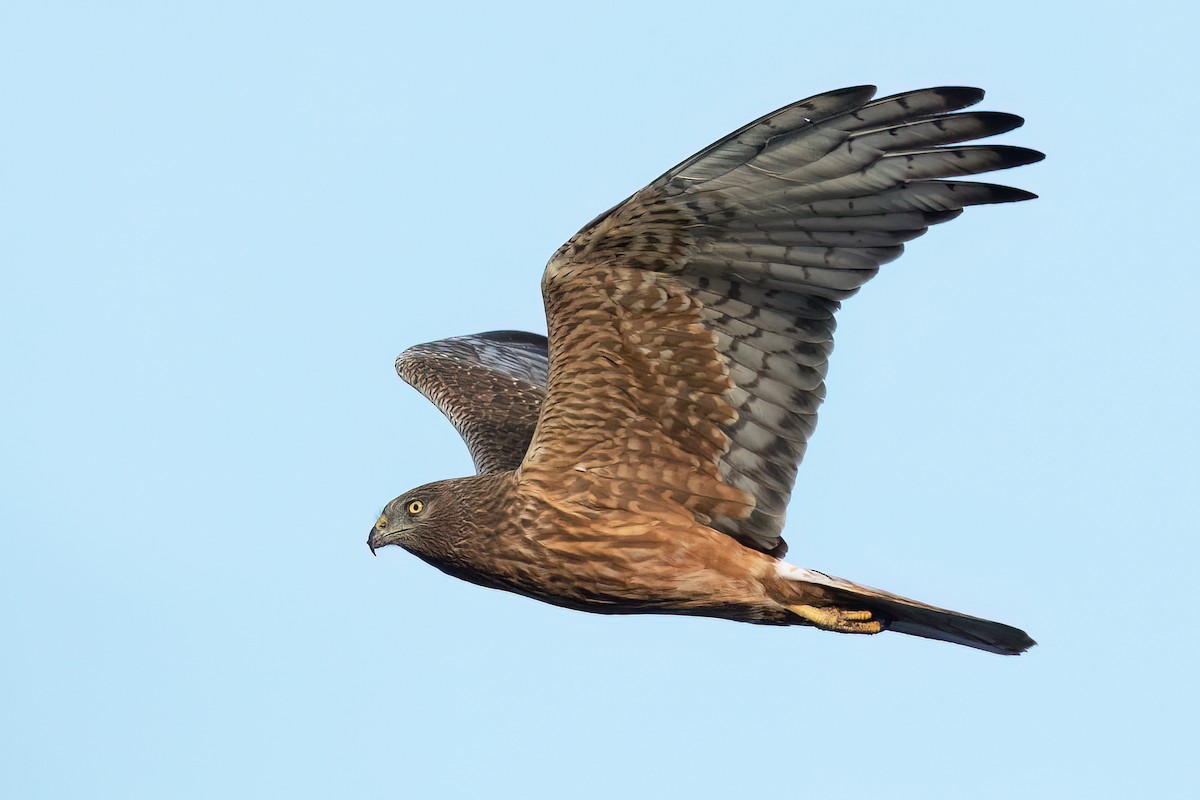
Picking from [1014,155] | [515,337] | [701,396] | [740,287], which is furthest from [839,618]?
[515,337]

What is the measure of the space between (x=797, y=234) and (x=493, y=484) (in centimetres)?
235

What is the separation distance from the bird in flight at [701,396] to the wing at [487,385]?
1.86 meters

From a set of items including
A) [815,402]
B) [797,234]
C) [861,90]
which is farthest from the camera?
[815,402]

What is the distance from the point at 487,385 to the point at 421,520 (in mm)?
3173

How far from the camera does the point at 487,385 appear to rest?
12664 mm

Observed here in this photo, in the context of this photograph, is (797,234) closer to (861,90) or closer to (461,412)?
(861,90)

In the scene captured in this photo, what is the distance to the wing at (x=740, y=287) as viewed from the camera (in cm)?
807

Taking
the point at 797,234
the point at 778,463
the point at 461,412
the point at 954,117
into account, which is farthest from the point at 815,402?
the point at 461,412

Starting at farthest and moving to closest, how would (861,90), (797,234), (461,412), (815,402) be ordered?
1. (461,412)
2. (815,402)
3. (797,234)
4. (861,90)

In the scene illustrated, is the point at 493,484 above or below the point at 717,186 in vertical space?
below

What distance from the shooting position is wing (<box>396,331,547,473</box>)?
1172cm

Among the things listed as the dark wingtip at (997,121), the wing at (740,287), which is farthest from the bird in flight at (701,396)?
the dark wingtip at (997,121)

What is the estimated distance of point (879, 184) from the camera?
324 inches

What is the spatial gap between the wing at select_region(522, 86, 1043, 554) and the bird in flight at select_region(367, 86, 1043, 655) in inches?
0.4
